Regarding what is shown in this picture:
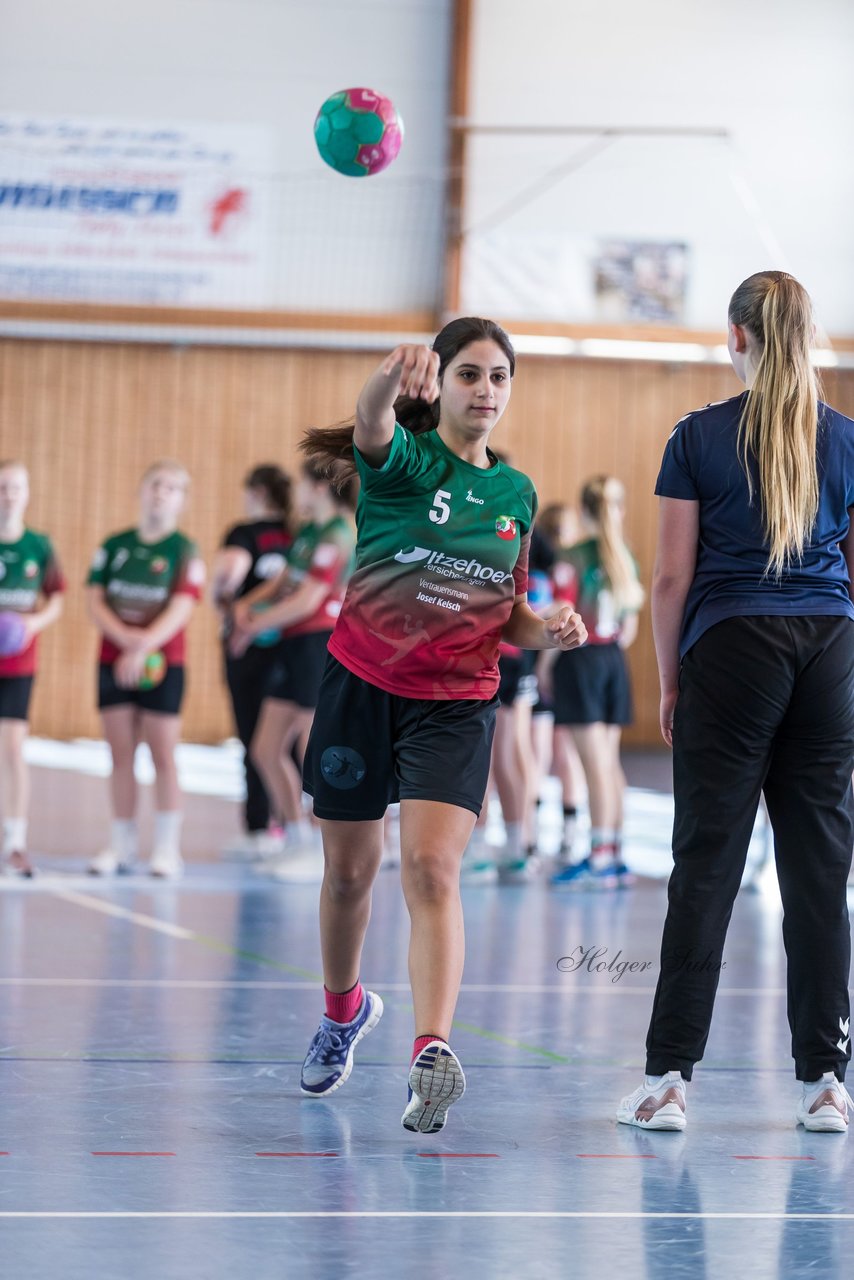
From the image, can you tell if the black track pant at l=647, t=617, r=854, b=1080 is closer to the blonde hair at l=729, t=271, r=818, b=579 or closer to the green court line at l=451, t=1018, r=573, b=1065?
the blonde hair at l=729, t=271, r=818, b=579

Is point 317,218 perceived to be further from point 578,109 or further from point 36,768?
point 36,768

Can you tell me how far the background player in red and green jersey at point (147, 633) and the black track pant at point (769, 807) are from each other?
4.09 metres

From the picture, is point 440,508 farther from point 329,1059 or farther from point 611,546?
point 611,546

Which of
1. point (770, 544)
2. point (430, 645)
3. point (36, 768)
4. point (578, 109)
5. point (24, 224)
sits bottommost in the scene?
point (36, 768)

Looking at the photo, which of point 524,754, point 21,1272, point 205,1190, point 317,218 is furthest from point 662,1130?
point 317,218

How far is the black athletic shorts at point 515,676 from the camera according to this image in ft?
24.7

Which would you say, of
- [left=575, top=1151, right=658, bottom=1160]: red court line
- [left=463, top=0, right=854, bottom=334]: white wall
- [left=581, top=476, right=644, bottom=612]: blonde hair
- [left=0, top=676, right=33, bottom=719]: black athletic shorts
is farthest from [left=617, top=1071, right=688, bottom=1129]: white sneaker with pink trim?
[left=463, top=0, right=854, bottom=334]: white wall

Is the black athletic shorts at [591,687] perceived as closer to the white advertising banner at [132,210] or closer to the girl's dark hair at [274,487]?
the girl's dark hair at [274,487]

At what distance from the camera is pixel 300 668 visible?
7.39 m

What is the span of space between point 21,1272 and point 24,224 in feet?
43.7

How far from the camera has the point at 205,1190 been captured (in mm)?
2812

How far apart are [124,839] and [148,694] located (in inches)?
25.3

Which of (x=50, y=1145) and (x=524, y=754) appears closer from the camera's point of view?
(x=50, y=1145)

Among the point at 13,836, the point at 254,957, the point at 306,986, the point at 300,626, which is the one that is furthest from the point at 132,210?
the point at 306,986
